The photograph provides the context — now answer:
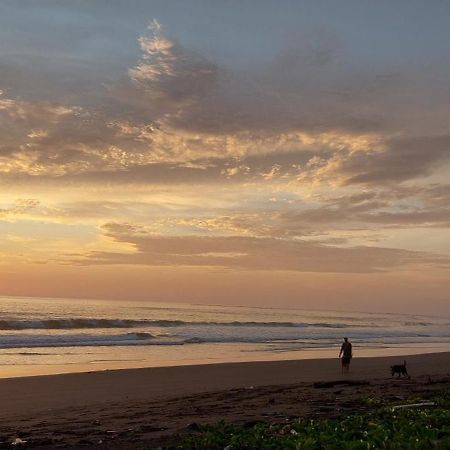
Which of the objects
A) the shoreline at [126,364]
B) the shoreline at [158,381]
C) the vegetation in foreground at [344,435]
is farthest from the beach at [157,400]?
the shoreline at [126,364]

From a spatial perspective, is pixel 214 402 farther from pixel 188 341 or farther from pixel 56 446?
pixel 188 341

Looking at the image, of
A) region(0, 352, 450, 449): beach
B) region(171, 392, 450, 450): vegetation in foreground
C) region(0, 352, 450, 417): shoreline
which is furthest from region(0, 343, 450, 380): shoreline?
region(171, 392, 450, 450): vegetation in foreground

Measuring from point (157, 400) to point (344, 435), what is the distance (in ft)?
29.2

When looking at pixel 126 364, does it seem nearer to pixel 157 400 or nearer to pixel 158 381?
pixel 158 381

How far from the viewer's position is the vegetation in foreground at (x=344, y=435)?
6559mm

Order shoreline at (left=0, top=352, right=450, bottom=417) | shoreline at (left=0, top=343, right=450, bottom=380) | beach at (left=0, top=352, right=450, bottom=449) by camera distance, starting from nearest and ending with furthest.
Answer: beach at (left=0, top=352, right=450, bottom=449)
shoreline at (left=0, top=352, right=450, bottom=417)
shoreline at (left=0, top=343, right=450, bottom=380)

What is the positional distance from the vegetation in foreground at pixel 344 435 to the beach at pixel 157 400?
95 cm

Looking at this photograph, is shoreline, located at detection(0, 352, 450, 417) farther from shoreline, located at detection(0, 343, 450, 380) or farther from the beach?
shoreline, located at detection(0, 343, 450, 380)

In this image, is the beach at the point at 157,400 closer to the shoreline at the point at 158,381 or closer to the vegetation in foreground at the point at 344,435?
the shoreline at the point at 158,381

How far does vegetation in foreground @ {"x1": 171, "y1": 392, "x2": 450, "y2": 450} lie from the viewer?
21.5 feet

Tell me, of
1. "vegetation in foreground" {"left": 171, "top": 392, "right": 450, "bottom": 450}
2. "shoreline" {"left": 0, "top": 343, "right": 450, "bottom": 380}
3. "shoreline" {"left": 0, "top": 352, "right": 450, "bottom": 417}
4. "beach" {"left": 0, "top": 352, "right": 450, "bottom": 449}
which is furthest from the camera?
"shoreline" {"left": 0, "top": 343, "right": 450, "bottom": 380}

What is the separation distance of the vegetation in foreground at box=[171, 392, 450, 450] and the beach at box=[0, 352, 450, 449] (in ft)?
3.12

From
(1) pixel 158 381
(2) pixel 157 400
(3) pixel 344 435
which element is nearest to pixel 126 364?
(1) pixel 158 381

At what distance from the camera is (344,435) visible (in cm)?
724
